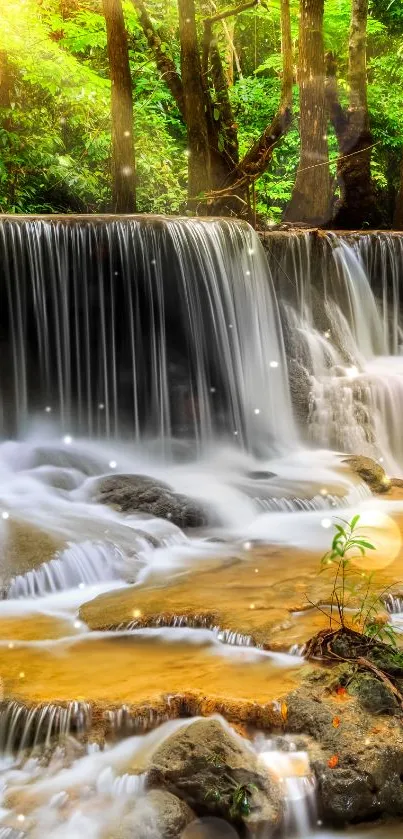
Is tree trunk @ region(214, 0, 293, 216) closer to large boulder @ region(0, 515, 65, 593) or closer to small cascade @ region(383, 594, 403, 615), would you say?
large boulder @ region(0, 515, 65, 593)

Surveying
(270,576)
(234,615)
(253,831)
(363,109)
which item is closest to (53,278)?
(270,576)

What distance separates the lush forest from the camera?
13.1 meters

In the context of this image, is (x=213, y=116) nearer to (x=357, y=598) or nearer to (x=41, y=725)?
(x=357, y=598)

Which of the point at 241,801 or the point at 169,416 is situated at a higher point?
the point at 169,416

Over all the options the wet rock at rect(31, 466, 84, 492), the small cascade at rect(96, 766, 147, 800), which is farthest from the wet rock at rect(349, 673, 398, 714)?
the wet rock at rect(31, 466, 84, 492)

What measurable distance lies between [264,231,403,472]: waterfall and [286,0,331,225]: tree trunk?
2.50m

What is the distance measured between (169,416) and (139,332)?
1075 mm

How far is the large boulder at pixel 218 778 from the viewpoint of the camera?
11.6 feet

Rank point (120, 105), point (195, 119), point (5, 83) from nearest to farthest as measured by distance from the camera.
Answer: point (120, 105) → point (195, 119) → point (5, 83)

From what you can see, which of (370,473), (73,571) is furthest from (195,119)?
(73,571)

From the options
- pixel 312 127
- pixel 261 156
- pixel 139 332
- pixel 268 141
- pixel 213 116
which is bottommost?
pixel 139 332

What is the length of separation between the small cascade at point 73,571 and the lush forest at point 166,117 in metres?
7.55

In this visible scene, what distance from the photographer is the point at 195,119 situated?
519 inches

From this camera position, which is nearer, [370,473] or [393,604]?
[393,604]
